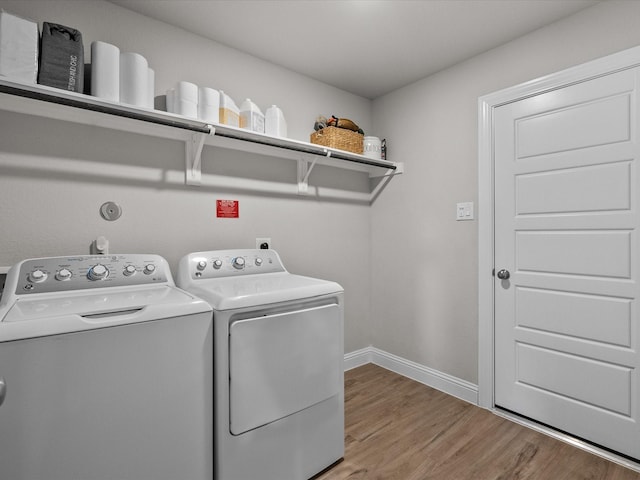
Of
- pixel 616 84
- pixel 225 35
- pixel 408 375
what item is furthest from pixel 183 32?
pixel 408 375

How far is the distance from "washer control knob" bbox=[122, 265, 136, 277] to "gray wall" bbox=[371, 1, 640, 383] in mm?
1983

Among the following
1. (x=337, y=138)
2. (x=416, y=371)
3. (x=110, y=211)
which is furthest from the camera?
(x=416, y=371)

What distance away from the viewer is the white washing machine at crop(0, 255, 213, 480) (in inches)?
38.2

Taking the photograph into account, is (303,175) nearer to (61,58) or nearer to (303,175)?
(303,175)

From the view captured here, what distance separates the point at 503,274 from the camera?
7.06ft

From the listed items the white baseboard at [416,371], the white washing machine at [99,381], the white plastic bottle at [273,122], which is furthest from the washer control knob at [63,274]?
the white baseboard at [416,371]

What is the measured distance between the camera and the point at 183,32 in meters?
2.04

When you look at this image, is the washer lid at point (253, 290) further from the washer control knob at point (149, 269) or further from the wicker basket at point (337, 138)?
the wicker basket at point (337, 138)

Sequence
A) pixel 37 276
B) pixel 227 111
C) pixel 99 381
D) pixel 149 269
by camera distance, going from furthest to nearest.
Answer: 1. pixel 227 111
2. pixel 149 269
3. pixel 37 276
4. pixel 99 381

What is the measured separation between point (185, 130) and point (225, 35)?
0.75m

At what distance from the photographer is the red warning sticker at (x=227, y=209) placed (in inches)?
85.4

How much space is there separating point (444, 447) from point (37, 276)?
84.3 inches

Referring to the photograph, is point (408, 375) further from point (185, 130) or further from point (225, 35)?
point (225, 35)

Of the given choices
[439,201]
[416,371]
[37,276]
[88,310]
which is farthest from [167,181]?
[416,371]
